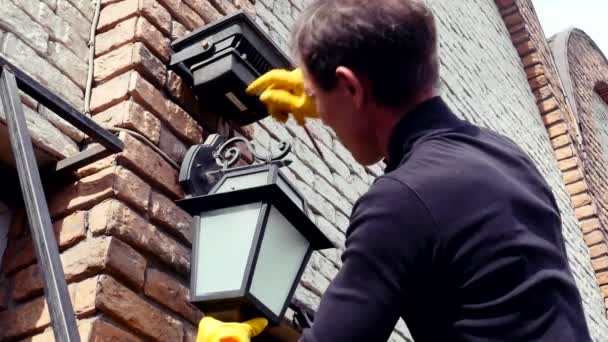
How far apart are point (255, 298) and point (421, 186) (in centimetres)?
81

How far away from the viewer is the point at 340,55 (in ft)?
4.09

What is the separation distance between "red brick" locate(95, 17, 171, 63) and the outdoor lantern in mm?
500

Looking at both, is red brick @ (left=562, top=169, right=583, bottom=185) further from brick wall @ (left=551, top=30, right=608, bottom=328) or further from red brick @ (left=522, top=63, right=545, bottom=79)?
red brick @ (left=522, top=63, right=545, bottom=79)

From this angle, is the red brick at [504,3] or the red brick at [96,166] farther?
the red brick at [504,3]

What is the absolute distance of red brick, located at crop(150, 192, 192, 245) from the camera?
2018 mm

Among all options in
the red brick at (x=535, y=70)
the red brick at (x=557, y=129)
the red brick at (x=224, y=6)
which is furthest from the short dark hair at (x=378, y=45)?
the red brick at (x=535, y=70)

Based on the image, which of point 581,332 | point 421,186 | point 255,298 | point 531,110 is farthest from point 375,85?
point 531,110

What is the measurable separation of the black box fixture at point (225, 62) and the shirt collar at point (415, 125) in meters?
1.12

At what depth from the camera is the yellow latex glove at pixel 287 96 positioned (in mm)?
1716

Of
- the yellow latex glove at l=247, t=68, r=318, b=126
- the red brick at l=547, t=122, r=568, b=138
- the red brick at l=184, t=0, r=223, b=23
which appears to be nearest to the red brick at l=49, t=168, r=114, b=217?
the yellow latex glove at l=247, t=68, r=318, b=126

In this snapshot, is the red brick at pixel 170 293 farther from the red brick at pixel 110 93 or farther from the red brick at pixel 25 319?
the red brick at pixel 110 93

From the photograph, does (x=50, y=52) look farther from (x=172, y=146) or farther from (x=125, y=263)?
(x=125, y=263)

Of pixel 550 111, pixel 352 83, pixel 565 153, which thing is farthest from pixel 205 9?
pixel 550 111

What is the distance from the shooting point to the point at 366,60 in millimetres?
1235
